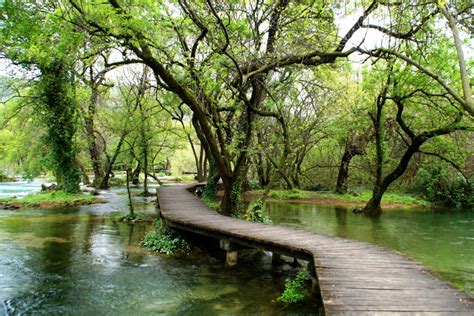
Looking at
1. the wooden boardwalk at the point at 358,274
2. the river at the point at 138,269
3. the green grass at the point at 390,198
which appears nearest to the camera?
the wooden boardwalk at the point at 358,274

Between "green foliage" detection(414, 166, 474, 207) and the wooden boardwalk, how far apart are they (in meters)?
16.9

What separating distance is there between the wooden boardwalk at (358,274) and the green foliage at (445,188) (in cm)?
1688

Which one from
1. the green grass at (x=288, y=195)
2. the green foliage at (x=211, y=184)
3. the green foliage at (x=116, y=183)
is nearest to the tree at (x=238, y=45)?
the green foliage at (x=211, y=184)

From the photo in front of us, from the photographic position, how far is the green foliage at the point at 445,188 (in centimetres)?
2211

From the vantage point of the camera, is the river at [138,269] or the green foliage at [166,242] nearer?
the river at [138,269]

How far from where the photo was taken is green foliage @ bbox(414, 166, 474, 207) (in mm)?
22109

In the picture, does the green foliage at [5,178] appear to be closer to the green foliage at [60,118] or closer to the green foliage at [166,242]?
the green foliage at [60,118]

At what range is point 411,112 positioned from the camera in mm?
18516

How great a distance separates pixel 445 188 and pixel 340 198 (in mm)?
6137

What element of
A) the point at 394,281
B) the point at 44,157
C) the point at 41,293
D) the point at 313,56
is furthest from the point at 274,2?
the point at 44,157

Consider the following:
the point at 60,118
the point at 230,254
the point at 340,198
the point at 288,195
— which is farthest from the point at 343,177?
the point at 230,254

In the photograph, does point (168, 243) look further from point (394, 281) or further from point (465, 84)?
point (465, 84)

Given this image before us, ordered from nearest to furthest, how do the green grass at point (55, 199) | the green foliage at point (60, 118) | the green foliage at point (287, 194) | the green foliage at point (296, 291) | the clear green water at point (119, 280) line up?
the clear green water at point (119, 280), the green foliage at point (296, 291), the green grass at point (55, 199), the green foliage at point (60, 118), the green foliage at point (287, 194)

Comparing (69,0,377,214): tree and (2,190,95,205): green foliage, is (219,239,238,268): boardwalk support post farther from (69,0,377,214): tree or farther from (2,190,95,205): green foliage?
(2,190,95,205): green foliage
